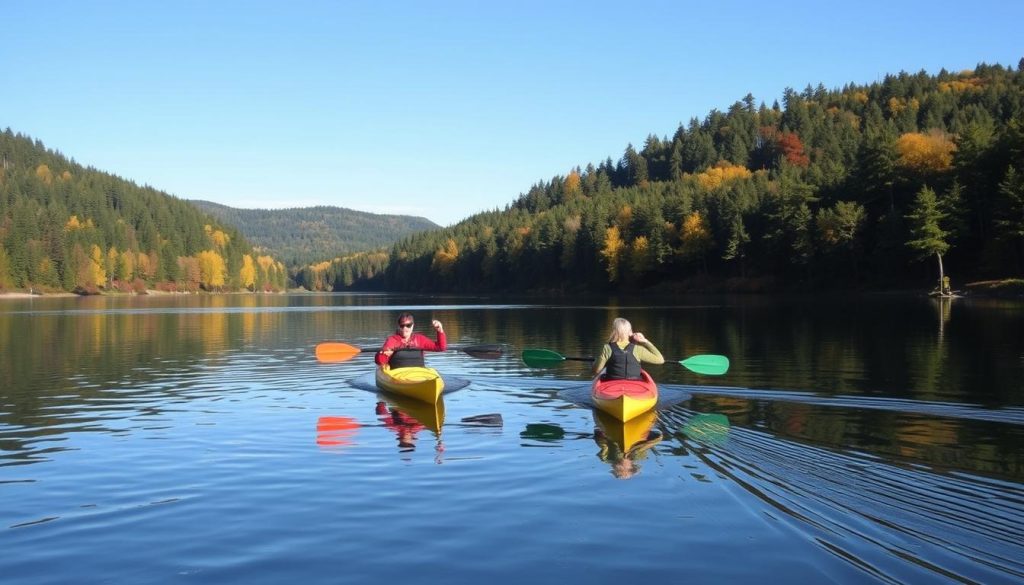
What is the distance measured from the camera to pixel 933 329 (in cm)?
3838

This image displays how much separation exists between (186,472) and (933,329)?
35.9 metres

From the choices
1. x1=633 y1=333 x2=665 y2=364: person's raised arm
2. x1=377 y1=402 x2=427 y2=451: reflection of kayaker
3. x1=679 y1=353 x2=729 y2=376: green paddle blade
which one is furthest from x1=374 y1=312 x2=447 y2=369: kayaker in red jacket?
x1=679 y1=353 x2=729 y2=376: green paddle blade

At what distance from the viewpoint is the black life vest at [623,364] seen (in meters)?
17.7

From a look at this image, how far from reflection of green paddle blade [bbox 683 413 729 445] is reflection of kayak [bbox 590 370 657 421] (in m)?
0.99

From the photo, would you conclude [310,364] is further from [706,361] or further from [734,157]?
[734,157]

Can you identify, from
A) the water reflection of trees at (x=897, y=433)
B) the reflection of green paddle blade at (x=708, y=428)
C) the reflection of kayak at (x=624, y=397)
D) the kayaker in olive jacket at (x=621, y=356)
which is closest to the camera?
the water reflection of trees at (x=897, y=433)

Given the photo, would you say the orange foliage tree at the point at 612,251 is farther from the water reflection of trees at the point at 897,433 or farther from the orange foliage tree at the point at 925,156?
the water reflection of trees at the point at 897,433

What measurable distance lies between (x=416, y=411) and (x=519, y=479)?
24.5ft

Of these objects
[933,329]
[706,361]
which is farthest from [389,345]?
[933,329]

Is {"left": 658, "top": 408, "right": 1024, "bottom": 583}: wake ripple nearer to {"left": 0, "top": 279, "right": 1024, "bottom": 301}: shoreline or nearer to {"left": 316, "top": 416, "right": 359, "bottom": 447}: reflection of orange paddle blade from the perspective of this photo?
{"left": 316, "top": 416, "right": 359, "bottom": 447}: reflection of orange paddle blade

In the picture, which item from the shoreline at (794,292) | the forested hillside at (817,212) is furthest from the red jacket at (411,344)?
the forested hillside at (817,212)

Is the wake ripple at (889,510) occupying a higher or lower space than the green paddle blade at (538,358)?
lower

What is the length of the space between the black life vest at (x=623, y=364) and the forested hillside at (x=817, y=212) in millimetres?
63152

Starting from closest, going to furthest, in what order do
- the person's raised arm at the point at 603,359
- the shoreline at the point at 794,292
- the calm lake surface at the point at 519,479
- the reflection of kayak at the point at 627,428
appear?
the calm lake surface at the point at 519,479 < the reflection of kayak at the point at 627,428 < the person's raised arm at the point at 603,359 < the shoreline at the point at 794,292
